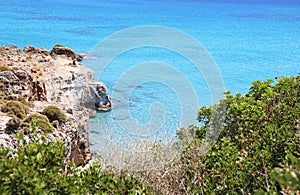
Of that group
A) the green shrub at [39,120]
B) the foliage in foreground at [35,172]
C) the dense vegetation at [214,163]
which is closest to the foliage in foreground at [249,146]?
the dense vegetation at [214,163]

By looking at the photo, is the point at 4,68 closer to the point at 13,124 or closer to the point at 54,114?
the point at 54,114

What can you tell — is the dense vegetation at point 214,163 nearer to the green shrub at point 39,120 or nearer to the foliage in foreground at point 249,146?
the foliage in foreground at point 249,146

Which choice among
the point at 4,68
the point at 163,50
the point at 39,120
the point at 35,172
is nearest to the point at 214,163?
the point at 35,172

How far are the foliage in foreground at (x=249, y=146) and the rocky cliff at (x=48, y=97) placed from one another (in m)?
2.99

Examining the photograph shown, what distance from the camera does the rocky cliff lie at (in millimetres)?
9667

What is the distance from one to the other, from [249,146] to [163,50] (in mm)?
32349

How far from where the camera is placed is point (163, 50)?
36.9 meters

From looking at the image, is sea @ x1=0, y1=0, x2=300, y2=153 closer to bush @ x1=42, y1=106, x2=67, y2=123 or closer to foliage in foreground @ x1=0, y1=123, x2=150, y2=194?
bush @ x1=42, y1=106, x2=67, y2=123

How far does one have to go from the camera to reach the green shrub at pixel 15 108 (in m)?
9.73

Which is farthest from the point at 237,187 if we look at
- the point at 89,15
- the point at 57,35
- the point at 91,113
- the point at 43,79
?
the point at 89,15

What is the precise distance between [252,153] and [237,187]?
651 millimetres

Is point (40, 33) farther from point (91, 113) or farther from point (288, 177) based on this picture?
point (288, 177)

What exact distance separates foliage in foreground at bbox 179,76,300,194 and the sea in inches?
35.4

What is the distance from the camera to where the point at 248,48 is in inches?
1539
